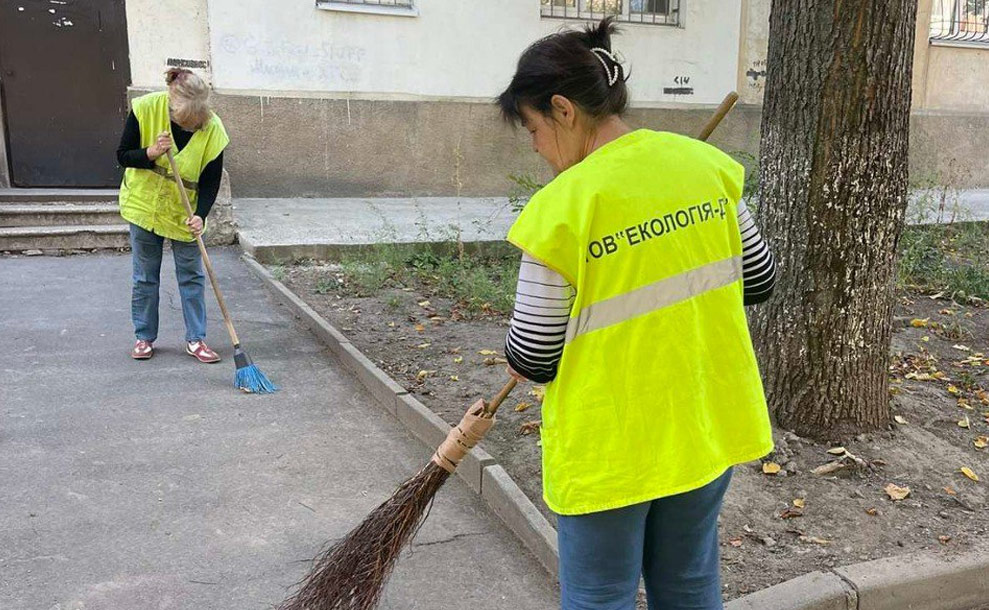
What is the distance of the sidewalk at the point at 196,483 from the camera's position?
299 centimetres

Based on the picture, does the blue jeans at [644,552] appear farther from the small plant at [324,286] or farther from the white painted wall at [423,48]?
the white painted wall at [423,48]

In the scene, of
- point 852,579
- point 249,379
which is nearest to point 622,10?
point 249,379

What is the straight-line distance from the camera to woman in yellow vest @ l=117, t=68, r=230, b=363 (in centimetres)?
491

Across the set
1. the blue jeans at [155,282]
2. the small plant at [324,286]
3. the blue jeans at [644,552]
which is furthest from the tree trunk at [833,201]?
the small plant at [324,286]

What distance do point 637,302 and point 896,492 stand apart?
2.36m

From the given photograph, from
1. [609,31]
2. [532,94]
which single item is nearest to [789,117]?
[609,31]

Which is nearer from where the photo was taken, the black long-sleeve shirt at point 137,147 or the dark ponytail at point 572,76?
the dark ponytail at point 572,76

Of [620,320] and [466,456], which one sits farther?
[466,456]

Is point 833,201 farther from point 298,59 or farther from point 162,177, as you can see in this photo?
point 298,59

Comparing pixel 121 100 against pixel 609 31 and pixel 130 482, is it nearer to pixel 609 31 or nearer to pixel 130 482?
pixel 130 482

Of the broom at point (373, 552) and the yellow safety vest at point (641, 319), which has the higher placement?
the yellow safety vest at point (641, 319)

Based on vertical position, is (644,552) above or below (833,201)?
below

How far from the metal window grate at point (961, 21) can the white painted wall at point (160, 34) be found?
1203 centimetres

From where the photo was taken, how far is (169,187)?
16.8ft
